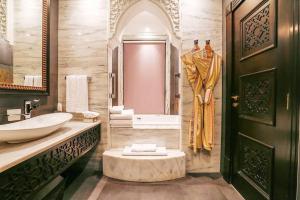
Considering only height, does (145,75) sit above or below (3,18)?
below

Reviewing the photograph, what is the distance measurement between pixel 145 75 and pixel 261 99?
177 centimetres

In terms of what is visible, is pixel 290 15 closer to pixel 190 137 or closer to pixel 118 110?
pixel 190 137

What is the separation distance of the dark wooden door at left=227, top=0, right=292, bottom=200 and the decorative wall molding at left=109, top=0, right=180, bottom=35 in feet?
2.26

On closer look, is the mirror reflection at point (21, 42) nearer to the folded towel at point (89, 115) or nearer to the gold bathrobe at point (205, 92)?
the folded towel at point (89, 115)

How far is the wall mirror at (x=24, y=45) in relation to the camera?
67.7 inches

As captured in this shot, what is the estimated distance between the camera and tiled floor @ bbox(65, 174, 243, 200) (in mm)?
2062

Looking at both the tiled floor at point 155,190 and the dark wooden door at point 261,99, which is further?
the tiled floor at point 155,190

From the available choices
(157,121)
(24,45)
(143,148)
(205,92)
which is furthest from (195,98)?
(24,45)

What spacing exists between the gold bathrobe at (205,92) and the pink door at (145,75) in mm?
687

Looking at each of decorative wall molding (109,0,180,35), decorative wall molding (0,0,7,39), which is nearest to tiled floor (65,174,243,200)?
decorative wall molding (0,0,7,39)

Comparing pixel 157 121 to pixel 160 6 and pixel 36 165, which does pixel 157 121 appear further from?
pixel 36 165

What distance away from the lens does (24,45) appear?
198 cm

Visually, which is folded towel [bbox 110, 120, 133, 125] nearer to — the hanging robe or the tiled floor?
the tiled floor

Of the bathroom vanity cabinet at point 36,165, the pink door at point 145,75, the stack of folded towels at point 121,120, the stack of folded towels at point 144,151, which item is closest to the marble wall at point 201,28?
the stack of folded towels at point 144,151
